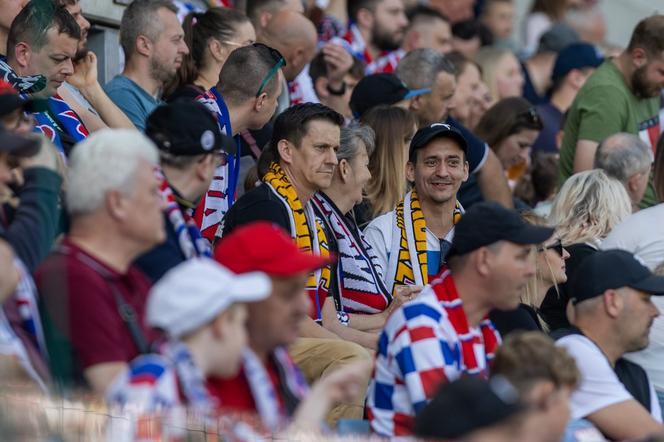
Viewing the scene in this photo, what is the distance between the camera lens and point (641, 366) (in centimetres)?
677

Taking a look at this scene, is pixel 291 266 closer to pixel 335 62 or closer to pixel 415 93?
pixel 415 93

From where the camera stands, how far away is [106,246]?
469 cm

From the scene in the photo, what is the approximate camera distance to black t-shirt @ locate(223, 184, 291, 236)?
22.1 ft

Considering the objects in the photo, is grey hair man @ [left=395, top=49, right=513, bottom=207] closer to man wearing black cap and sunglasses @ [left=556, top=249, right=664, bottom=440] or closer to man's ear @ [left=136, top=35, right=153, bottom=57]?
man's ear @ [left=136, top=35, right=153, bottom=57]

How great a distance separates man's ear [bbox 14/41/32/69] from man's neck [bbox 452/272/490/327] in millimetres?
2569

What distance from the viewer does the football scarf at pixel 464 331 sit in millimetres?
5445

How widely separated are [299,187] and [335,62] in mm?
2820

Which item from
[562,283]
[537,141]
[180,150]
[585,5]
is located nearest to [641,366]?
[562,283]

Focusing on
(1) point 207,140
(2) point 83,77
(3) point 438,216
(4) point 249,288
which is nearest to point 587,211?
(3) point 438,216

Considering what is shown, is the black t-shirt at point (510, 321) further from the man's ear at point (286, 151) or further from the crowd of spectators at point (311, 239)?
the man's ear at point (286, 151)

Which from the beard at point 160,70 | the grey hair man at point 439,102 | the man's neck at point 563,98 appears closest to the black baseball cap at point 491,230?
the beard at point 160,70

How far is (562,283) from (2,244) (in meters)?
3.53

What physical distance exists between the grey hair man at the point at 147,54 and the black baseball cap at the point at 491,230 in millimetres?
2727

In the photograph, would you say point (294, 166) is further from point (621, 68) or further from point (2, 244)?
point (621, 68)
